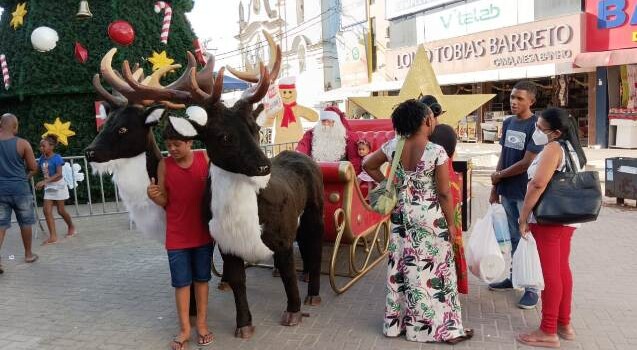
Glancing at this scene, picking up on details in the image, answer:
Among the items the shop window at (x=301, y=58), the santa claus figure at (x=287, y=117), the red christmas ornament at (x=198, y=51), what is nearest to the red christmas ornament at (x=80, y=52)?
the red christmas ornament at (x=198, y=51)

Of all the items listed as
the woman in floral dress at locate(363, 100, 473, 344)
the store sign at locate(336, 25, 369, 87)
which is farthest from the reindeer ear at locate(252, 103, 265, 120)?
the store sign at locate(336, 25, 369, 87)

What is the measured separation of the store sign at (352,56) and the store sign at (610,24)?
39.1 ft

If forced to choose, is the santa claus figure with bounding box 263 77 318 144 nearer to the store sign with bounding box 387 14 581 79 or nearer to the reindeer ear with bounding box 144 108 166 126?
the reindeer ear with bounding box 144 108 166 126

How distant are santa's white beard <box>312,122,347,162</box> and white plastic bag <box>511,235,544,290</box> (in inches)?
112

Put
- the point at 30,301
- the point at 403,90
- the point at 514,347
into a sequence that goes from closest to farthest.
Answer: the point at 514,347 < the point at 30,301 < the point at 403,90

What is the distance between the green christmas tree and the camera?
1004cm

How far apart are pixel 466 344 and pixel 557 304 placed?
69 centimetres

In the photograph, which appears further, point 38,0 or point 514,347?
point 38,0

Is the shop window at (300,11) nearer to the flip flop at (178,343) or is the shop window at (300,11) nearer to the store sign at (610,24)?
the store sign at (610,24)

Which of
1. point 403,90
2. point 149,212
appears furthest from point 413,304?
point 403,90

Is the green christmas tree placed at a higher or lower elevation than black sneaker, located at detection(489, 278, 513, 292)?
higher

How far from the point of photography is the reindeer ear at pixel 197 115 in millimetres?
3258

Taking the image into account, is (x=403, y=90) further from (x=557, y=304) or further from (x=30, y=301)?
(x=30, y=301)

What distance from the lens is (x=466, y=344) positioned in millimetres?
3680
